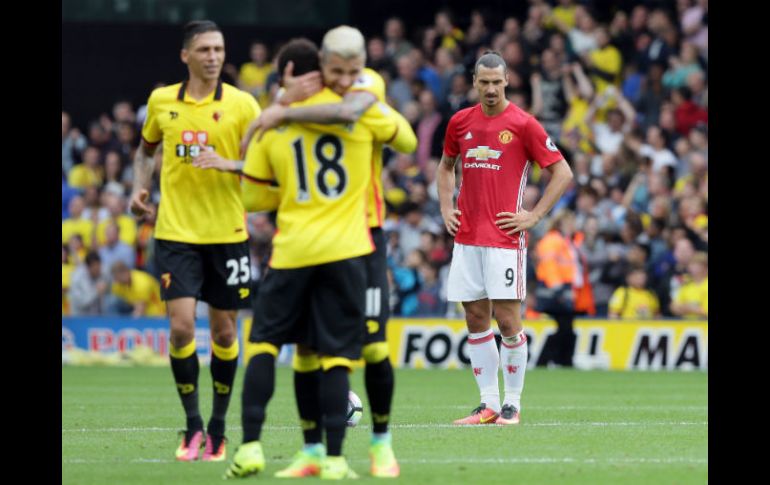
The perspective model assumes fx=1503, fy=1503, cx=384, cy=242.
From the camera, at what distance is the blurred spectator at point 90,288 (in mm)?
21609

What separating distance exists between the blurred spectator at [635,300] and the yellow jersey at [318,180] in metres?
11.8

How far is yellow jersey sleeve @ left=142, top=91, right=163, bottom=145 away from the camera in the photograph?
32.4 feet

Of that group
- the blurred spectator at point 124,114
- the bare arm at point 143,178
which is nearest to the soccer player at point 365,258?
the bare arm at point 143,178

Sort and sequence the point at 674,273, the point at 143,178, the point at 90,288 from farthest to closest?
the point at 90,288
the point at 674,273
the point at 143,178

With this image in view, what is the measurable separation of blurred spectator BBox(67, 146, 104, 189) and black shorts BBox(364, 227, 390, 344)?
16.2 meters

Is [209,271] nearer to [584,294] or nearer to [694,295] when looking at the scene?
[584,294]

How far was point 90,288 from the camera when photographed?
71.2 ft

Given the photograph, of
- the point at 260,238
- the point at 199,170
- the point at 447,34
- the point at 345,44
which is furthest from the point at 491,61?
the point at 447,34

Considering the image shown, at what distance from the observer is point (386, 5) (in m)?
26.1

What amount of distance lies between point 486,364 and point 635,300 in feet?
27.3

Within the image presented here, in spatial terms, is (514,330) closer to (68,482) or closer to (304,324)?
(304,324)

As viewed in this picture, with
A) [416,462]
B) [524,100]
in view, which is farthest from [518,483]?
[524,100]

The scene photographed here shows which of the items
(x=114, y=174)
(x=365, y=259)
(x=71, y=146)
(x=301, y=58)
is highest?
(x=301, y=58)

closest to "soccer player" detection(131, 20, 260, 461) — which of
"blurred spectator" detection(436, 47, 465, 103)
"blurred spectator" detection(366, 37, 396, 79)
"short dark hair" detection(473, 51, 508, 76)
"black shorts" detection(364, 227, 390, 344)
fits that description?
"black shorts" detection(364, 227, 390, 344)
